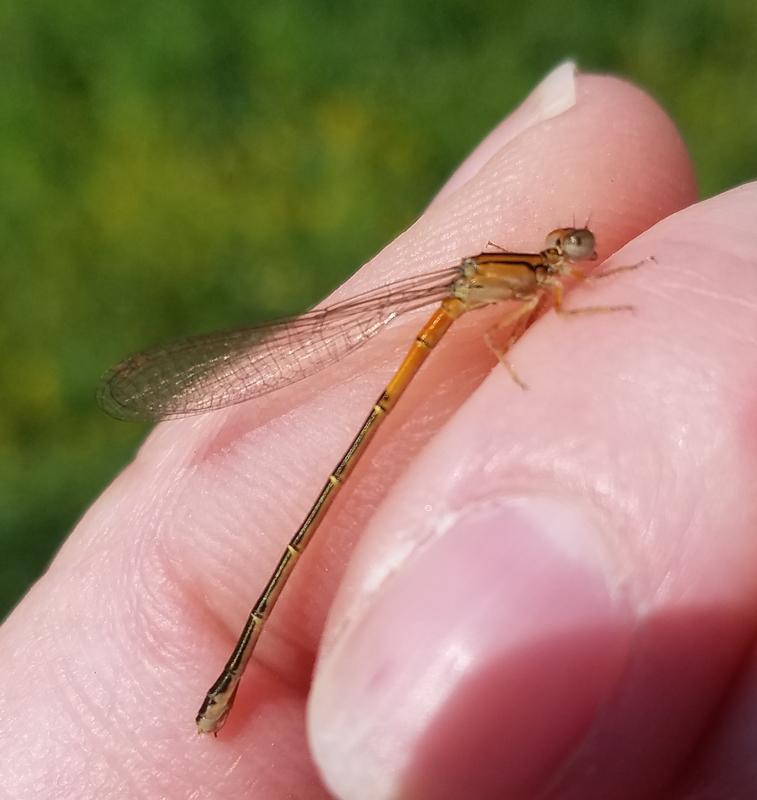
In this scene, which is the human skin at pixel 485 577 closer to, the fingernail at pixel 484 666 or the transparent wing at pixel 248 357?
the fingernail at pixel 484 666

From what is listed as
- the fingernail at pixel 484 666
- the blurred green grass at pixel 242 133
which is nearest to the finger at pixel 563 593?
the fingernail at pixel 484 666

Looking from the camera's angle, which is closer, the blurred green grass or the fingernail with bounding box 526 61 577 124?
the fingernail with bounding box 526 61 577 124

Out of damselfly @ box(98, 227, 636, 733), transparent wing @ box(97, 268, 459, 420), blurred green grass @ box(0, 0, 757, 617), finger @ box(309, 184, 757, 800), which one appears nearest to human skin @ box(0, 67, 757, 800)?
finger @ box(309, 184, 757, 800)

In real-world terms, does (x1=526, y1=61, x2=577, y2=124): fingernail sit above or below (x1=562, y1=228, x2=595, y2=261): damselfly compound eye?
above

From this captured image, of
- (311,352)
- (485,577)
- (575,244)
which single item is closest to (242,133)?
(311,352)

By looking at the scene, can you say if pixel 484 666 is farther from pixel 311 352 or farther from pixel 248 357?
pixel 248 357

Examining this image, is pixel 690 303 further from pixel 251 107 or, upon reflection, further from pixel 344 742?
pixel 251 107

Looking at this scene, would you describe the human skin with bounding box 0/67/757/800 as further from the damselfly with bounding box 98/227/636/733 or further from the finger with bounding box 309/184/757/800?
the damselfly with bounding box 98/227/636/733

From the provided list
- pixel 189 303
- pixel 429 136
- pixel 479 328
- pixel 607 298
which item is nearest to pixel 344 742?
pixel 607 298
